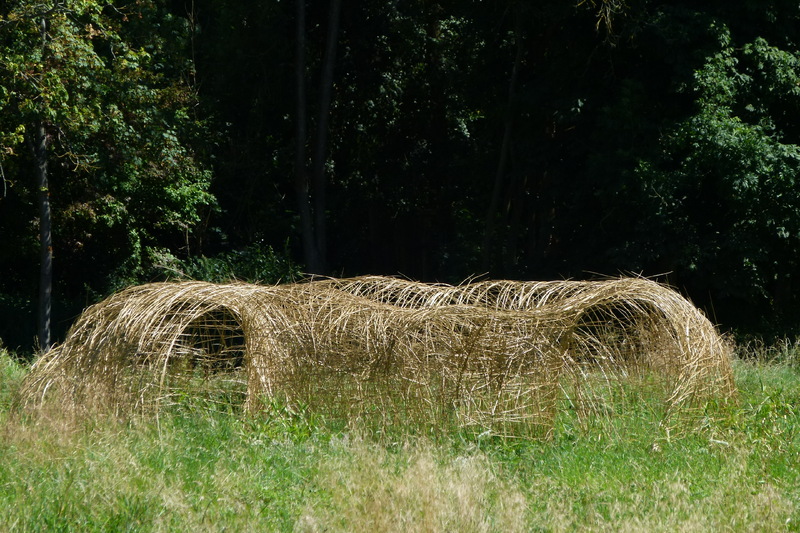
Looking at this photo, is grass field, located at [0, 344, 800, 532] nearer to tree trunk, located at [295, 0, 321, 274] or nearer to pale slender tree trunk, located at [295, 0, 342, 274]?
tree trunk, located at [295, 0, 321, 274]

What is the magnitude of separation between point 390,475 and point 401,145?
18271mm

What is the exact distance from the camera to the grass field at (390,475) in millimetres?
5383

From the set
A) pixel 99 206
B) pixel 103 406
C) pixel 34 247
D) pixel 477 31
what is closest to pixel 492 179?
pixel 477 31

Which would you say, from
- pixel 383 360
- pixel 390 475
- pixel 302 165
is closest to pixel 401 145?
pixel 302 165

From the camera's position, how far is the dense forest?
14.4m

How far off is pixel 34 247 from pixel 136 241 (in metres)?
2.06

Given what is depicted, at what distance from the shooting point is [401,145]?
23.9 meters

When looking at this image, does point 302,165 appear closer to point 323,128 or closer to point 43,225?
point 323,128

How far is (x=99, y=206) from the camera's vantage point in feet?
58.9

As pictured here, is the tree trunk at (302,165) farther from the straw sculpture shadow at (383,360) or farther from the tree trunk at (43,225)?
the straw sculpture shadow at (383,360)

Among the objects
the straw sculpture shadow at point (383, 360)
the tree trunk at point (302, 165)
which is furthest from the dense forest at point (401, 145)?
the straw sculpture shadow at point (383, 360)

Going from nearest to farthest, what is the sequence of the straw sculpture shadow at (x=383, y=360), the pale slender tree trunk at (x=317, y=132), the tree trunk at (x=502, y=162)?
the straw sculpture shadow at (x=383, y=360)
the tree trunk at (x=502, y=162)
the pale slender tree trunk at (x=317, y=132)

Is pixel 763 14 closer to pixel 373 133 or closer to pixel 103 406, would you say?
pixel 373 133

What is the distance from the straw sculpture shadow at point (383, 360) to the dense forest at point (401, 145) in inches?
244
